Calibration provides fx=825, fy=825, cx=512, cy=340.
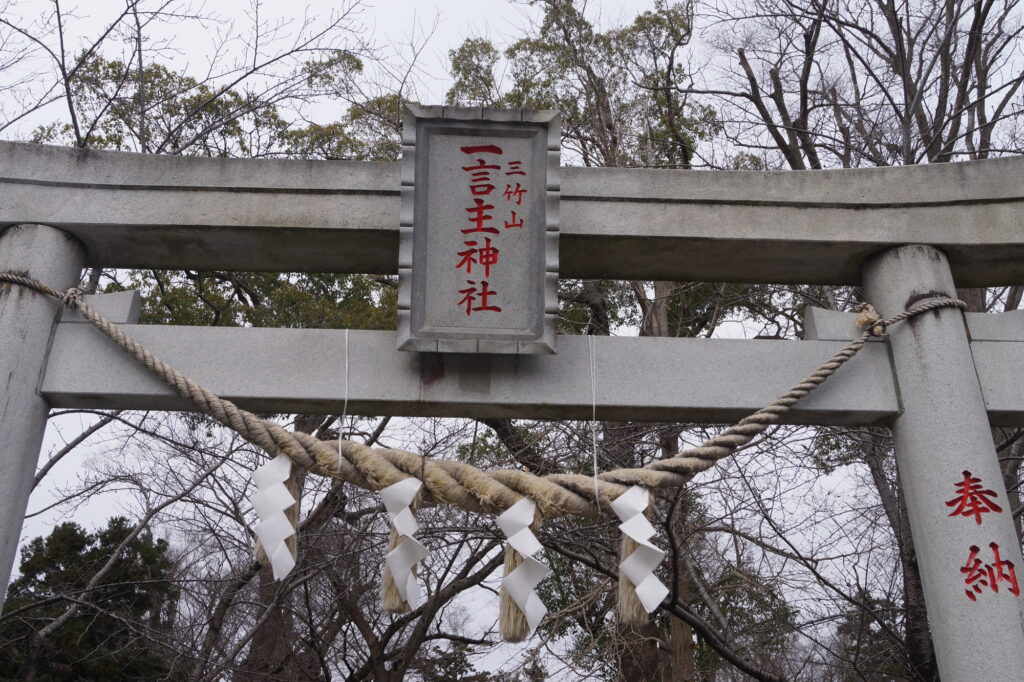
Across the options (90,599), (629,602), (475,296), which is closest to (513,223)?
(475,296)

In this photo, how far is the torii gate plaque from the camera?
3.56 metres

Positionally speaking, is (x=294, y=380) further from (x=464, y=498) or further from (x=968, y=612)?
(x=968, y=612)

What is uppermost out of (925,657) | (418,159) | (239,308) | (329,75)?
(329,75)

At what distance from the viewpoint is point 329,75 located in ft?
29.2

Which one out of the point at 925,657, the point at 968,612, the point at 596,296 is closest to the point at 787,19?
the point at 596,296

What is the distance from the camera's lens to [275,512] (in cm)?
299

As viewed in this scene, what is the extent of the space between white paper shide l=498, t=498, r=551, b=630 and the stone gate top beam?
4.80 ft

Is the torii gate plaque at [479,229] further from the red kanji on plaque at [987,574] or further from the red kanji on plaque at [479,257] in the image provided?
the red kanji on plaque at [987,574]

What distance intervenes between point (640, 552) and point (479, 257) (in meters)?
1.47

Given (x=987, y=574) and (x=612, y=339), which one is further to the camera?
(x=612, y=339)

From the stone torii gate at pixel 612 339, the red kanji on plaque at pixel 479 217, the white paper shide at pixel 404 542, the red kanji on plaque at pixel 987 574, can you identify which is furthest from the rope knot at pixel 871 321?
the white paper shide at pixel 404 542

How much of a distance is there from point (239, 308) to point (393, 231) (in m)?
5.75

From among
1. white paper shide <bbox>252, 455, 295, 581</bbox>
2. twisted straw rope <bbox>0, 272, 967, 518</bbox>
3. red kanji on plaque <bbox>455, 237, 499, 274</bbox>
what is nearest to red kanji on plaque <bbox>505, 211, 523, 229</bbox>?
red kanji on plaque <bbox>455, 237, 499, 274</bbox>

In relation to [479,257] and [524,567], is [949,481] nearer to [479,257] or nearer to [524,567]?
[524,567]
